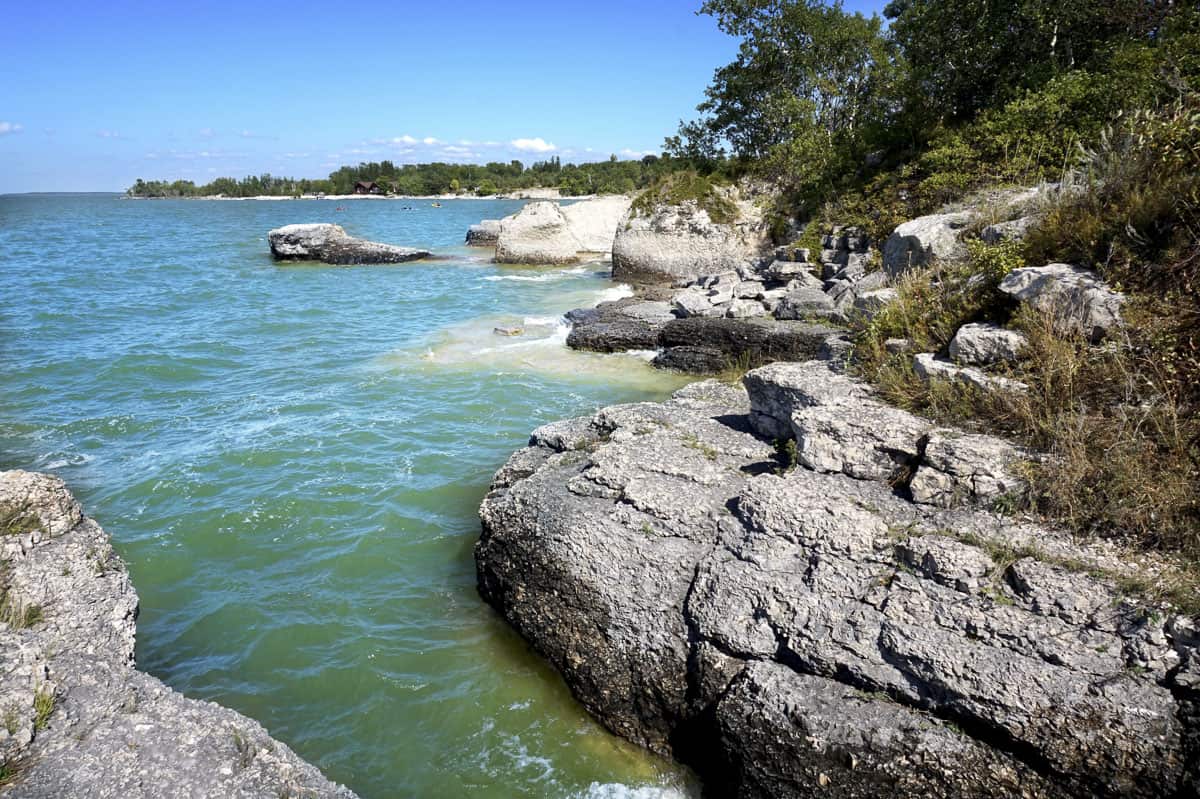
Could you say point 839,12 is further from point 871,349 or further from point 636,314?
point 871,349

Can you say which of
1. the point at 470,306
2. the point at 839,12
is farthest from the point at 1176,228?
the point at 839,12

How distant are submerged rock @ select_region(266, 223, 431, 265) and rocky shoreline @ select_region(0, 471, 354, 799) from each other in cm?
3947

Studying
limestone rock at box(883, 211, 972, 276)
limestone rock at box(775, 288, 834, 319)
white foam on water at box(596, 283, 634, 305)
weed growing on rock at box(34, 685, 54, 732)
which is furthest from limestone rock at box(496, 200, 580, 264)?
weed growing on rock at box(34, 685, 54, 732)

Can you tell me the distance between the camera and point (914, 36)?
23.5 m

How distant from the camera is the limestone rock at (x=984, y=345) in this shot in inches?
283

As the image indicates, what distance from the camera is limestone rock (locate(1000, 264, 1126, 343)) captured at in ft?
22.5

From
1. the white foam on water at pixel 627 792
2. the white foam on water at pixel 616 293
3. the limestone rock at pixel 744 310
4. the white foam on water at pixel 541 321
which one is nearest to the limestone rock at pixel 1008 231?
the white foam on water at pixel 627 792

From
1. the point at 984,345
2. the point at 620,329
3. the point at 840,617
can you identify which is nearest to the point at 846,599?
the point at 840,617

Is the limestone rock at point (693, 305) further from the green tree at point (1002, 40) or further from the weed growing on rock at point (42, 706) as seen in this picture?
the weed growing on rock at point (42, 706)

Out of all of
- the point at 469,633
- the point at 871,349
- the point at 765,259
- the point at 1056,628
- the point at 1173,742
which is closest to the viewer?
the point at 1173,742

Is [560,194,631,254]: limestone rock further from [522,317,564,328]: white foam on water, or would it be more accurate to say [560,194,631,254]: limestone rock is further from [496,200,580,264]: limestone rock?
[522,317,564,328]: white foam on water

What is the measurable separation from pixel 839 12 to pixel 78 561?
37.6 m

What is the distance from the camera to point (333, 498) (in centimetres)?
1137

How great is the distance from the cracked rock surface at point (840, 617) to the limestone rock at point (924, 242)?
4.93 m
